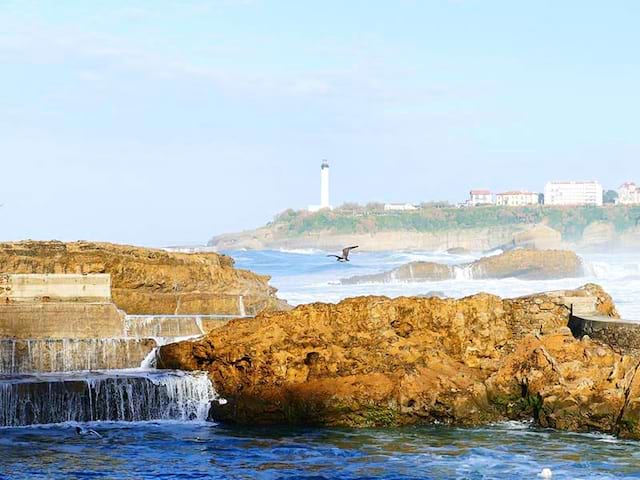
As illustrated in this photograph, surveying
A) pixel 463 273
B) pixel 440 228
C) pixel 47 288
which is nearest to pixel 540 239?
pixel 440 228

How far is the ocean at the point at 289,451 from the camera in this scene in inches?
612

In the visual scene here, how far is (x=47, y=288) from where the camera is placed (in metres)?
23.8

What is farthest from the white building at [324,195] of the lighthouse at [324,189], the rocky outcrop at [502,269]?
the rocky outcrop at [502,269]

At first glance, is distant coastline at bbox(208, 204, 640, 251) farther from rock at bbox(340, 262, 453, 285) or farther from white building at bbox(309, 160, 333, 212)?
rock at bbox(340, 262, 453, 285)

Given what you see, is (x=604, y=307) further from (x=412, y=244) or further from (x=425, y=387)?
(x=412, y=244)

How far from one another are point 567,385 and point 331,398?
3.76 meters

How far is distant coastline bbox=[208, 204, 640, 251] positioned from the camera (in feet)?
493

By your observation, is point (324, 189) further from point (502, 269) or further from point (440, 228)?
point (502, 269)

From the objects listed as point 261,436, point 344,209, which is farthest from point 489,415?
point 344,209

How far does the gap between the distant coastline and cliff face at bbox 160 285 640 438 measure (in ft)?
416

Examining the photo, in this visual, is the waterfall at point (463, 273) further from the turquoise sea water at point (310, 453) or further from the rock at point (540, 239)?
the rock at point (540, 239)

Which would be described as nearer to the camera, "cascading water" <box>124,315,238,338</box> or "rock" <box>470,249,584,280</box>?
"cascading water" <box>124,315,238,338</box>

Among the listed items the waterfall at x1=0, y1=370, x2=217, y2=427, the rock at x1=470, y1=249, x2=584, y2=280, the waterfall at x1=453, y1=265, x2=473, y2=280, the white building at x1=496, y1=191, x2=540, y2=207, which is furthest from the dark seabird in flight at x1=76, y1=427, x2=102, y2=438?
the white building at x1=496, y1=191, x2=540, y2=207

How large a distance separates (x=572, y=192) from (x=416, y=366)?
182 m
